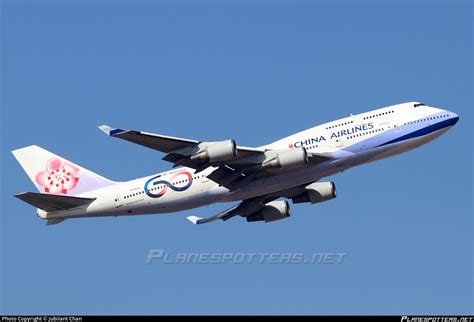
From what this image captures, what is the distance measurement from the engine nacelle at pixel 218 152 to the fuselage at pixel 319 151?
3.62 m

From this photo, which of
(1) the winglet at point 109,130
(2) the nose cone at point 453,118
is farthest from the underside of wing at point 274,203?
(1) the winglet at point 109,130

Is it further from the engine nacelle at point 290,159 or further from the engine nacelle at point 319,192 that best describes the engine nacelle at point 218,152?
the engine nacelle at point 319,192

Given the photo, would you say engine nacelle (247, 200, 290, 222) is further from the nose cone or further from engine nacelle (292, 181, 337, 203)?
the nose cone

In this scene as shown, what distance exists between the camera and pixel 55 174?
2335 inches

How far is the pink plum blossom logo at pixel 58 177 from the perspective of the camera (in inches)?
2303

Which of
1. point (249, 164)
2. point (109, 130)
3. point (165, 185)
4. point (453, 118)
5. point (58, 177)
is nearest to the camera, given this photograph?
point (109, 130)

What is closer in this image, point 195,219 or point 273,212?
point 195,219

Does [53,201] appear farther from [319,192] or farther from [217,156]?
[319,192]

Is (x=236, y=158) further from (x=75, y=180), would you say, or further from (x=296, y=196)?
(x=75, y=180)

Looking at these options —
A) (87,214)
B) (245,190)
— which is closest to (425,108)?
(245,190)

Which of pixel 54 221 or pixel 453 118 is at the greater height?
pixel 453 118

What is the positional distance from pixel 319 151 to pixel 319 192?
6213mm

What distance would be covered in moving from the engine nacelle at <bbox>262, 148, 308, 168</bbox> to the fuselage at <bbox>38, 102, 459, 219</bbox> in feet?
3.66

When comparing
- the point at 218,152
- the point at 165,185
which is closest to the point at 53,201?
the point at 165,185
